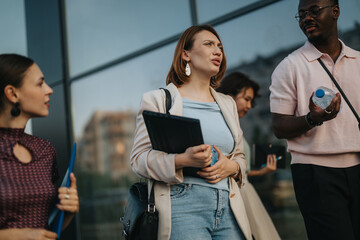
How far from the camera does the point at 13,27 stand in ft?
23.7

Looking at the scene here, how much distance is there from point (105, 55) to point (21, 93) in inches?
182

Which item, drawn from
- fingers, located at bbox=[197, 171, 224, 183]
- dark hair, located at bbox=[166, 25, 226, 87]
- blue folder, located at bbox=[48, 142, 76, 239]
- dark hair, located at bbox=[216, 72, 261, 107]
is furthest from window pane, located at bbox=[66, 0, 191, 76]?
blue folder, located at bbox=[48, 142, 76, 239]

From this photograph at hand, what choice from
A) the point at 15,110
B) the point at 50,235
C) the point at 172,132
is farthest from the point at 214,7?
the point at 50,235

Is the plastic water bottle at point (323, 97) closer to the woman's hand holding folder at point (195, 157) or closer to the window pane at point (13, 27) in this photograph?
the woman's hand holding folder at point (195, 157)

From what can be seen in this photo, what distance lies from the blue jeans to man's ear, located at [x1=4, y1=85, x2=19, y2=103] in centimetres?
90

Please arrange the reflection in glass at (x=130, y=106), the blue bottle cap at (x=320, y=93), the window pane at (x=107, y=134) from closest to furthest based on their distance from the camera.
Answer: the blue bottle cap at (x=320, y=93), the reflection in glass at (x=130, y=106), the window pane at (x=107, y=134)

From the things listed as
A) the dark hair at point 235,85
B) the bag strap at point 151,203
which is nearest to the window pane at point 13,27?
the dark hair at point 235,85

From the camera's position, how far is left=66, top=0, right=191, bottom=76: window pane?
571 cm

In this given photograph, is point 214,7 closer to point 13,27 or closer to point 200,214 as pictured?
point 200,214

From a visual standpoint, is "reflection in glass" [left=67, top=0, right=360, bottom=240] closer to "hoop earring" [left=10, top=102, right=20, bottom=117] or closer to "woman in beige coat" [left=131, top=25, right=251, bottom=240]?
"woman in beige coat" [left=131, top=25, right=251, bottom=240]

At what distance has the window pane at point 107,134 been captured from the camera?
6145mm

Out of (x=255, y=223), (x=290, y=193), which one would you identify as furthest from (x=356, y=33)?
(x=255, y=223)

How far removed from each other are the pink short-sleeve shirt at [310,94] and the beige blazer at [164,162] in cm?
30

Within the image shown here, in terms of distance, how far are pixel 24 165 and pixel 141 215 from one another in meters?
0.64
